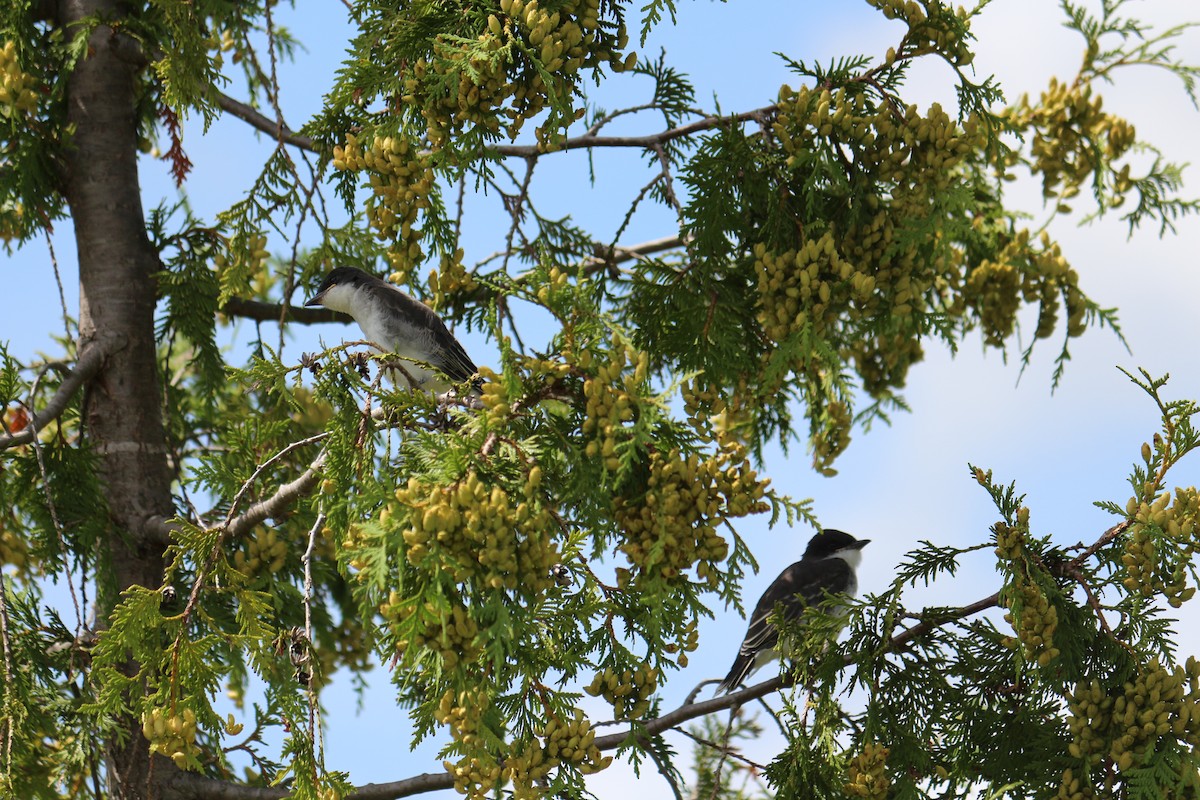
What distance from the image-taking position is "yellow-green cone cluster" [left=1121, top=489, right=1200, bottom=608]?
3.46m

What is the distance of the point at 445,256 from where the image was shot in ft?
13.2

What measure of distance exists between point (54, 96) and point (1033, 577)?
4575mm

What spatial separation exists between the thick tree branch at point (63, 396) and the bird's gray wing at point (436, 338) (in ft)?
4.37

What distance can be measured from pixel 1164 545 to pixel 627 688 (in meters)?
1.56

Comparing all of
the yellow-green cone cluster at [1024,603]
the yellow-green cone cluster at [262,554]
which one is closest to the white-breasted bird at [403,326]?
the yellow-green cone cluster at [262,554]

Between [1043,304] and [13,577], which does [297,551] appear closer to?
[13,577]

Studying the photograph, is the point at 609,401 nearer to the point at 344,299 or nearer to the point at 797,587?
the point at 344,299

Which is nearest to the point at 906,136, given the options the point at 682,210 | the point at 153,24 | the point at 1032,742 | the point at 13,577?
the point at 682,210

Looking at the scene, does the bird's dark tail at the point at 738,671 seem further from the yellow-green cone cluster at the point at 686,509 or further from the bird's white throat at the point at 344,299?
the yellow-green cone cluster at the point at 686,509

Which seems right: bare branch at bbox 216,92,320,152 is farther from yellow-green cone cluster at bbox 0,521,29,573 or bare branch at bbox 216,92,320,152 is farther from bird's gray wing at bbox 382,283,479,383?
yellow-green cone cluster at bbox 0,521,29,573

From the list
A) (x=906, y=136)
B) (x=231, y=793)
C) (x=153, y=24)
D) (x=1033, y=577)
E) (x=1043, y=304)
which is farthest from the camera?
(x=1043, y=304)

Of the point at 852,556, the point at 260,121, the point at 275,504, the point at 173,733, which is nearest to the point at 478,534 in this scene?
the point at 173,733

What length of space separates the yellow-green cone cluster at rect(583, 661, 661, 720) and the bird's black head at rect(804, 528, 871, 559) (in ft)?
13.6

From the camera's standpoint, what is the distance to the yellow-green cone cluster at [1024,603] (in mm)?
3512
